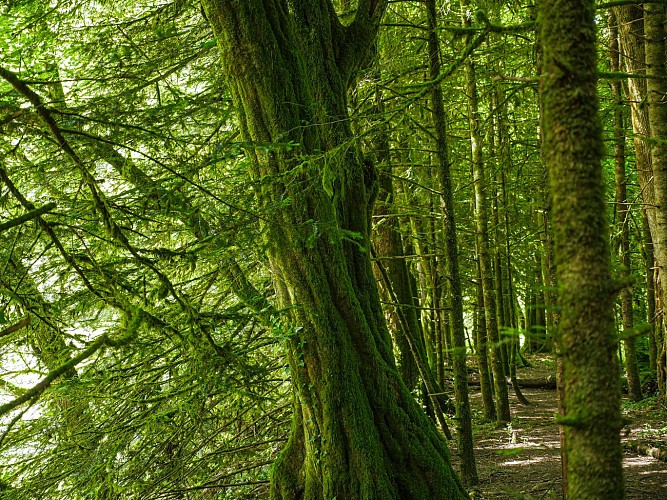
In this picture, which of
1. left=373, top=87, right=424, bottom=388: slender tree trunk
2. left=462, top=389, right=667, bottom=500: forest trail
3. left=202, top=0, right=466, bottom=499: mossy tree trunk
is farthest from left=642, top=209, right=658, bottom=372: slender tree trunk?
left=202, top=0, right=466, bottom=499: mossy tree trunk

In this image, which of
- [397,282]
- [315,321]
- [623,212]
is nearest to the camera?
[315,321]

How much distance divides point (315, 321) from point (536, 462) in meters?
5.01

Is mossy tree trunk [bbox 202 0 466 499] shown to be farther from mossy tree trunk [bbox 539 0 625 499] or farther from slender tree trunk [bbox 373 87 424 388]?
slender tree trunk [bbox 373 87 424 388]

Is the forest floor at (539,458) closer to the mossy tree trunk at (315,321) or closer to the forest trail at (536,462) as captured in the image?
the forest trail at (536,462)

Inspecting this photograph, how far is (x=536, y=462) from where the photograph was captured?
26.5 feet

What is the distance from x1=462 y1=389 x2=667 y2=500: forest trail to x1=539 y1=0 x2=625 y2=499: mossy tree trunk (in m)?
3.04

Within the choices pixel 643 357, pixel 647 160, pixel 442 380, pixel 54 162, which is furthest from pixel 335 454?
pixel 643 357

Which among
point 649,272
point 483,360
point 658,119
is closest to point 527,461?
point 483,360

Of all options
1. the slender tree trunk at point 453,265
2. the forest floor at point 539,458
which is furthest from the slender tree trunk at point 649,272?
the slender tree trunk at point 453,265

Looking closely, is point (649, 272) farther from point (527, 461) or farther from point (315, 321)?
point (315, 321)

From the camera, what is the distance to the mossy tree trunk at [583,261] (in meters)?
1.76

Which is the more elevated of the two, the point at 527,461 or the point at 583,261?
the point at 583,261

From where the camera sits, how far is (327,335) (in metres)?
4.73

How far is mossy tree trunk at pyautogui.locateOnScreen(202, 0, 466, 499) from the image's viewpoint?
4656 millimetres
